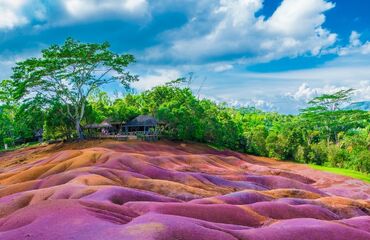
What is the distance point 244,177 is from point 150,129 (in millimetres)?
41061

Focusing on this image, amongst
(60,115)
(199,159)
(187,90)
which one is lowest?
(199,159)

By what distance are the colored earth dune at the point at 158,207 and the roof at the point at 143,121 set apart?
3481 cm

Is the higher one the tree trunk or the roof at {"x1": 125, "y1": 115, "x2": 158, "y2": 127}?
the roof at {"x1": 125, "y1": 115, "x2": 158, "y2": 127}

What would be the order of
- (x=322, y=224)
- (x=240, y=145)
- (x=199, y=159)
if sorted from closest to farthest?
1. (x=322, y=224)
2. (x=199, y=159)
3. (x=240, y=145)

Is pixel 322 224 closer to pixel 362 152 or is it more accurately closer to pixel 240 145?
pixel 362 152

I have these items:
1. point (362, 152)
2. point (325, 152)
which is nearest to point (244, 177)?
point (362, 152)

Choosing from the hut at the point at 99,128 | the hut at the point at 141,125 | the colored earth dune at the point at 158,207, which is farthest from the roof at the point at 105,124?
the colored earth dune at the point at 158,207

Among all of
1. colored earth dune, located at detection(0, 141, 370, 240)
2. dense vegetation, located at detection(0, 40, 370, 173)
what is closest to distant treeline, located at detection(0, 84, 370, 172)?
dense vegetation, located at detection(0, 40, 370, 173)

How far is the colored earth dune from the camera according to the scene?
16.4 meters

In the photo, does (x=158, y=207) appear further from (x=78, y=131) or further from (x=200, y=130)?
(x=200, y=130)

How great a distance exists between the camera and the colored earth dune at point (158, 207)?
16359 millimetres

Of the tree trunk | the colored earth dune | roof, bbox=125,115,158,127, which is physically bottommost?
the colored earth dune

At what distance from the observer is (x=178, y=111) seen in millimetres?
77312

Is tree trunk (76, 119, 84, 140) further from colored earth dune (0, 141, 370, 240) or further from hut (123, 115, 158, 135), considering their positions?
colored earth dune (0, 141, 370, 240)
